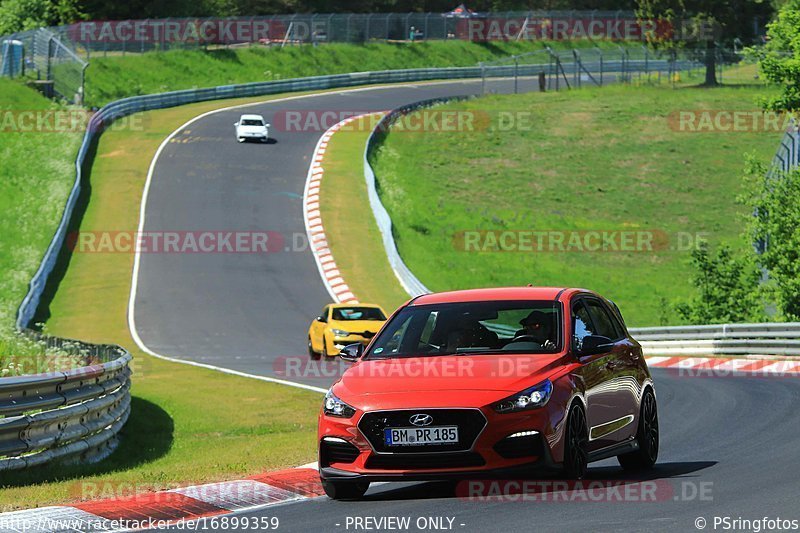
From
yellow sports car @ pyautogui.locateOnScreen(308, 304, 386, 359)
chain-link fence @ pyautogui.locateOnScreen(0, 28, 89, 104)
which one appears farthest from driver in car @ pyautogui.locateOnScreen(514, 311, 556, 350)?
chain-link fence @ pyautogui.locateOnScreen(0, 28, 89, 104)

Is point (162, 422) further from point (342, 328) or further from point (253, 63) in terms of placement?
point (253, 63)

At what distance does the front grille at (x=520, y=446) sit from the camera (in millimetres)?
9414

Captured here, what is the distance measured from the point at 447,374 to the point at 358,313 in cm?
1962

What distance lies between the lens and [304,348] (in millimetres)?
31219

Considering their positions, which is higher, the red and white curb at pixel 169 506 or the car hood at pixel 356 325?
the red and white curb at pixel 169 506

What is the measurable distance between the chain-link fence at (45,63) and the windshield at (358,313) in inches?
1362

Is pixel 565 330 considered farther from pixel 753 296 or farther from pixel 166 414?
pixel 753 296

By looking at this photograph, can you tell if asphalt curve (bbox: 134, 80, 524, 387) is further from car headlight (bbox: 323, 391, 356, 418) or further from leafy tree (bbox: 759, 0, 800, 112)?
leafy tree (bbox: 759, 0, 800, 112)

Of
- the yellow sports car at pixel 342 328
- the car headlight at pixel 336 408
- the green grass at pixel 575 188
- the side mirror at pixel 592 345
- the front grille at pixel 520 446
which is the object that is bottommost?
the green grass at pixel 575 188

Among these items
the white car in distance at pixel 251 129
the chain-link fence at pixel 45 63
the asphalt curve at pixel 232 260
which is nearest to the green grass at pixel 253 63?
the chain-link fence at pixel 45 63

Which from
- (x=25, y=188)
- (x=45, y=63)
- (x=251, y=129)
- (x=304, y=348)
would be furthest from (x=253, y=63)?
(x=304, y=348)

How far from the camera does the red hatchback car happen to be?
945cm

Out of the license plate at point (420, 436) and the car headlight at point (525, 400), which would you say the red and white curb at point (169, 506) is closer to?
the license plate at point (420, 436)

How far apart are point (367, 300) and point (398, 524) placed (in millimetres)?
30374
